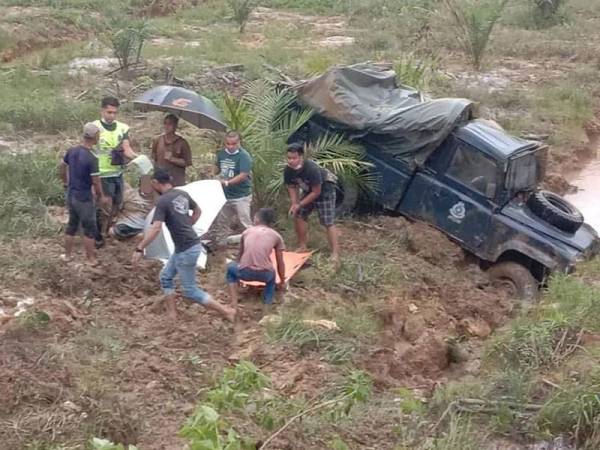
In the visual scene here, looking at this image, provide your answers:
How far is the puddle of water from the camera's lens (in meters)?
14.9

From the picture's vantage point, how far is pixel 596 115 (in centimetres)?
1914

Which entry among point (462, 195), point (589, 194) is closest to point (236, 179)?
point (462, 195)

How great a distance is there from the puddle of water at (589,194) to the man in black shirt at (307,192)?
503 cm

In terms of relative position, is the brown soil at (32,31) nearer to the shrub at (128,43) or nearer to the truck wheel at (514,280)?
the shrub at (128,43)

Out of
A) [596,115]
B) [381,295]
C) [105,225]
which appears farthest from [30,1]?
[381,295]

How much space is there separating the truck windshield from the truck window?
0.19m

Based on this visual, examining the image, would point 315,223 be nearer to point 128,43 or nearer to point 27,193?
point 27,193

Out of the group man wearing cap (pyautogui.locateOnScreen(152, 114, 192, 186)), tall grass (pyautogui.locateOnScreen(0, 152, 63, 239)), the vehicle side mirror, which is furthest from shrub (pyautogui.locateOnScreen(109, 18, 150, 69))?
the vehicle side mirror

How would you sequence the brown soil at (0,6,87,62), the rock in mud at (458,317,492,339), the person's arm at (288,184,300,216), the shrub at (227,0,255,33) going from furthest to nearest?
the shrub at (227,0,255,33)
the brown soil at (0,6,87,62)
the person's arm at (288,184,300,216)
the rock in mud at (458,317,492,339)

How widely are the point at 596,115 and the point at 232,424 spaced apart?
14.4 meters

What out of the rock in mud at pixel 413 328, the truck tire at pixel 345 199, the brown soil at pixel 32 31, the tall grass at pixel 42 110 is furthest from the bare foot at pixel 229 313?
the brown soil at pixel 32 31

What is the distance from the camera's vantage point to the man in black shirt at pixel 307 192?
10.7 m

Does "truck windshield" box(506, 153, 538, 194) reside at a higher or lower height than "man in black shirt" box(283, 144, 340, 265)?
higher

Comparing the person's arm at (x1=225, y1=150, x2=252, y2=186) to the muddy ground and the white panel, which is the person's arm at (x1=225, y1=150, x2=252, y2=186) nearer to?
the white panel
